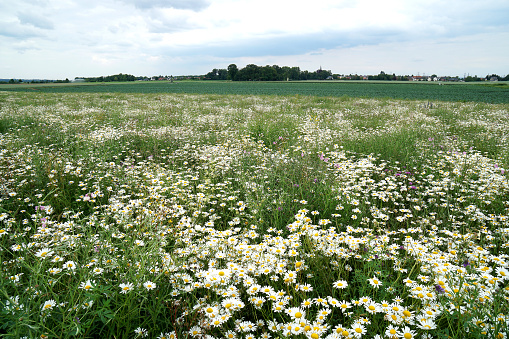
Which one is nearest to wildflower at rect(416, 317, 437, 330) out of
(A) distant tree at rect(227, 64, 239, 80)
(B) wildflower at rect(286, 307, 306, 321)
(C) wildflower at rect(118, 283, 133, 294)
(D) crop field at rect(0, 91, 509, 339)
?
(D) crop field at rect(0, 91, 509, 339)

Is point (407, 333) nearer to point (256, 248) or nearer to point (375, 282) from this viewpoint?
point (375, 282)

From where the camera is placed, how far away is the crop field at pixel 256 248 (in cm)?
191

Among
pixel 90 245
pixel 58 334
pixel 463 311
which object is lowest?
pixel 58 334

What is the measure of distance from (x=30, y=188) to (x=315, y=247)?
205 inches

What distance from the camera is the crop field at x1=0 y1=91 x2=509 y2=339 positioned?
6.27ft

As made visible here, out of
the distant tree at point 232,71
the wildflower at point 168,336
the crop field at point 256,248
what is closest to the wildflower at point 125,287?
the crop field at point 256,248

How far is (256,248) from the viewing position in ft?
9.05

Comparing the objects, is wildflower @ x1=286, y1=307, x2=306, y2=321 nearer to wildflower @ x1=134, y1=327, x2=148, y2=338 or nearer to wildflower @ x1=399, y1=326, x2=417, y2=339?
wildflower @ x1=399, y1=326, x2=417, y2=339

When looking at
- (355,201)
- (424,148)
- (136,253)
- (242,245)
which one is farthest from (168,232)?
(424,148)

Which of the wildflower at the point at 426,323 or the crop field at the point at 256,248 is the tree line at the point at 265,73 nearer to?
the crop field at the point at 256,248

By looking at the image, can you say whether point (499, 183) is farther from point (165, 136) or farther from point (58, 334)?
point (165, 136)

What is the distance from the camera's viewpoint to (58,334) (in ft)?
5.95

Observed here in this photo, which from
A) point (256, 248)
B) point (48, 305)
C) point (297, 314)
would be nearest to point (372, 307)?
point (297, 314)

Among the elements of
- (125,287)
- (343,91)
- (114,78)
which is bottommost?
(125,287)
